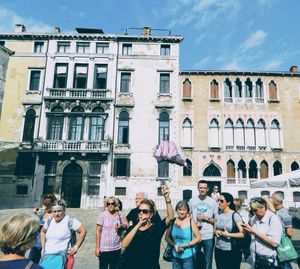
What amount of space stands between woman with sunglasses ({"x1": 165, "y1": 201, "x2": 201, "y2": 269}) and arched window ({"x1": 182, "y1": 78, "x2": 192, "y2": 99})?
65.9ft

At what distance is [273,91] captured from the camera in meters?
23.3

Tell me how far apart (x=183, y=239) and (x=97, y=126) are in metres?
19.3

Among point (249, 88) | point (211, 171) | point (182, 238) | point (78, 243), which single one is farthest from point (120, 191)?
point (182, 238)

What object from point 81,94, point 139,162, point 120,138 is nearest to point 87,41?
point 81,94

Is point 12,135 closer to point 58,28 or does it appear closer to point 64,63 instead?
point 64,63

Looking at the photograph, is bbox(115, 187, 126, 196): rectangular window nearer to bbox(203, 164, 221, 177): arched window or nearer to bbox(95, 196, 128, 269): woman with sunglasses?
bbox(203, 164, 221, 177): arched window

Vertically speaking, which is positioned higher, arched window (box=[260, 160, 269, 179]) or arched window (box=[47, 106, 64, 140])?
arched window (box=[47, 106, 64, 140])

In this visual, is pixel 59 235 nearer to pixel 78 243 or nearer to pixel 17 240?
pixel 78 243

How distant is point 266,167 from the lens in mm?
21906

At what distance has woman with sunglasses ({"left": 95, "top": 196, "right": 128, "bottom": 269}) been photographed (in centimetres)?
425

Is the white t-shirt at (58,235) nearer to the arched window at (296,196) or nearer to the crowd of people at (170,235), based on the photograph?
the crowd of people at (170,235)

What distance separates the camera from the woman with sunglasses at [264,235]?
3.49m

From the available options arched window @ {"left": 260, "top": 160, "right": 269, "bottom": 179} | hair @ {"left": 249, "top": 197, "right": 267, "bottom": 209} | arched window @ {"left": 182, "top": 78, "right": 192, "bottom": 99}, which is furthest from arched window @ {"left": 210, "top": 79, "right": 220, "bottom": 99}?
hair @ {"left": 249, "top": 197, "right": 267, "bottom": 209}

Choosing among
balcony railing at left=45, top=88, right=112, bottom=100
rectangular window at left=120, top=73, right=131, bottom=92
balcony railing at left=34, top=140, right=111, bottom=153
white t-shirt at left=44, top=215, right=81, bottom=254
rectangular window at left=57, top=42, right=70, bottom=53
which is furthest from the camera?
rectangular window at left=57, top=42, right=70, bottom=53
